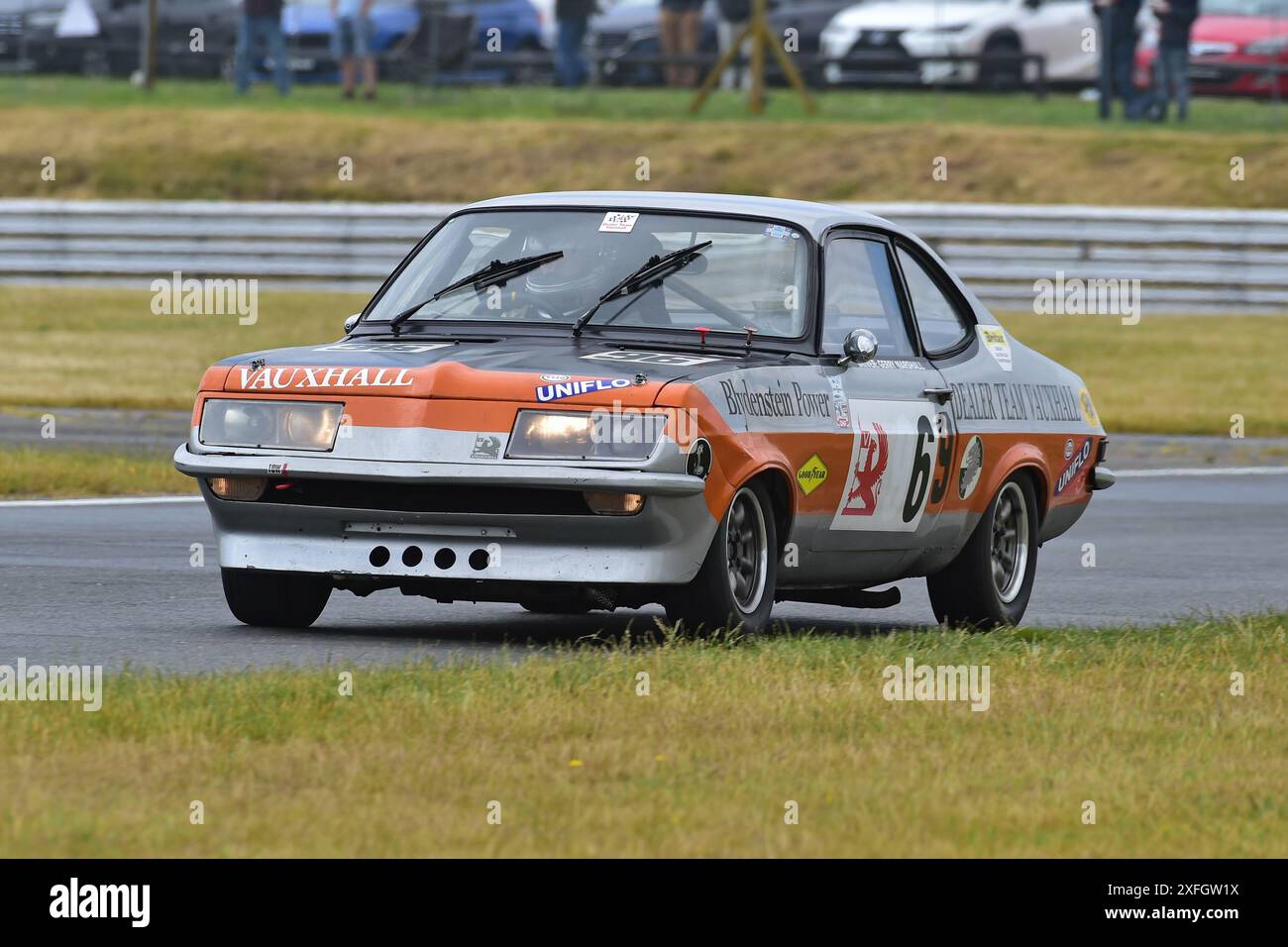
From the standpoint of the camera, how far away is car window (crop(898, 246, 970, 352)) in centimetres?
982

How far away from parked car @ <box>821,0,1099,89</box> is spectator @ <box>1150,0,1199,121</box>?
10.2 ft

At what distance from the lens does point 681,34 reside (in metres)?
31.7

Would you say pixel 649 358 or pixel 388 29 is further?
pixel 388 29

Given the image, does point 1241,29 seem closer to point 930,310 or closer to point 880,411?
point 930,310

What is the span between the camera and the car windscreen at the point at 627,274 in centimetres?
899

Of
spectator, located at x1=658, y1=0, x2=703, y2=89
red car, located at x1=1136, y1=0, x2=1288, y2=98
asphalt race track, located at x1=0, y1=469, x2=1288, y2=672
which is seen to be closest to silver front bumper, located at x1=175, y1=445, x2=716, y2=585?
asphalt race track, located at x1=0, y1=469, x2=1288, y2=672

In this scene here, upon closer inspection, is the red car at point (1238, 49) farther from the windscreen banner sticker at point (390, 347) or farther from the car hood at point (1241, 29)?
the windscreen banner sticker at point (390, 347)

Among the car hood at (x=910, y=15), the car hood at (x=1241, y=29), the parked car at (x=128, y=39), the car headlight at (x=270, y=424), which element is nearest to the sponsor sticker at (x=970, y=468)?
the car headlight at (x=270, y=424)

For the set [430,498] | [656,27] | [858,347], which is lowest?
[656,27]

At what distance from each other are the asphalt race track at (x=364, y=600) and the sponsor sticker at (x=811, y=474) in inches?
41.4

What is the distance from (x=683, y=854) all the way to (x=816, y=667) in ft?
8.50

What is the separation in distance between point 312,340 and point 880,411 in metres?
15.6

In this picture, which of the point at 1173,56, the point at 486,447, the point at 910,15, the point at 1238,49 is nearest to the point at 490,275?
the point at 486,447
